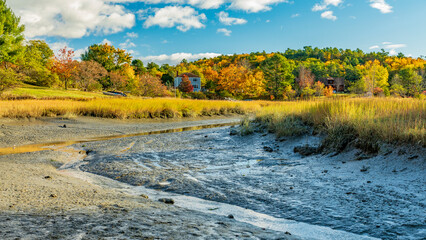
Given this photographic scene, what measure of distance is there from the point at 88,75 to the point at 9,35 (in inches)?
492

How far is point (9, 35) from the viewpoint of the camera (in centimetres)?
3516

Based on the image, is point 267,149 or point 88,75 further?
point 88,75

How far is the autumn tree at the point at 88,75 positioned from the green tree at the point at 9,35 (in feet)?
31.9

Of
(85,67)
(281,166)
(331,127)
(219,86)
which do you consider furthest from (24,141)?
(219,86)

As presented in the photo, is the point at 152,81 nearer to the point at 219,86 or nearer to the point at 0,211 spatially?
the point at 219,86

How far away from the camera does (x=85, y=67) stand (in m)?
46.2

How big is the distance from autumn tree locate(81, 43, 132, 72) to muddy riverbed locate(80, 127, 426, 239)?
51017 millimetres

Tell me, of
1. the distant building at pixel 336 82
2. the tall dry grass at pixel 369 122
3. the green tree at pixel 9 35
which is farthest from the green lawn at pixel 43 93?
the distant building at pixel 336 82

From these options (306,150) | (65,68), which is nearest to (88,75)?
(65,68)

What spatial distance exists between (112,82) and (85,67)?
7.94 metres

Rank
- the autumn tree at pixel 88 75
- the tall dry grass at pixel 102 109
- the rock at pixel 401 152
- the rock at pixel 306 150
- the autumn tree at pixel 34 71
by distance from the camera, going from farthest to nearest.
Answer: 1. the autumn tree at pixel 88 75
2. the autumn tree at pixel 34 71
3. the tall dry grass at pixel 102 109
4. the rock at pixel 306 150
5. the rock at pixel 401 152

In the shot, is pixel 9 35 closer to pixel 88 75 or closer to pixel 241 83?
pixel 88 75

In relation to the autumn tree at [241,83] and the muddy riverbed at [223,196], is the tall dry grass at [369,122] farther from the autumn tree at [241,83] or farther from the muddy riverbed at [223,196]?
the autumn tree at [241,83]

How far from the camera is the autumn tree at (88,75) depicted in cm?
4623
